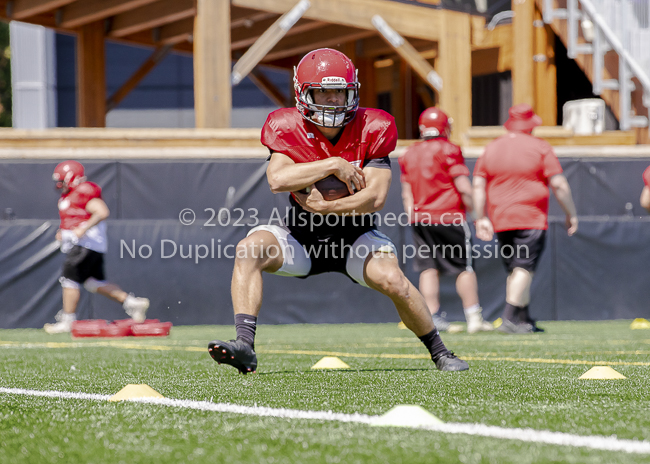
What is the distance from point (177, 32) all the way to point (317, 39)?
253 cm

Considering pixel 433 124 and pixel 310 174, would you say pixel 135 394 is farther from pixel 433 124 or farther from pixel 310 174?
pixel 433 124

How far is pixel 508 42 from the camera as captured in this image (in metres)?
15.5

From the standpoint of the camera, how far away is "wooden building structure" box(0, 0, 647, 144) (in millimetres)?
12805

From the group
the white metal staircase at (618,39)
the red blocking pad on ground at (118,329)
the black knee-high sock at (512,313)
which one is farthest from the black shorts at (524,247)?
the white metal staircase at (618,39)

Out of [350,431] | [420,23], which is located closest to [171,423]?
[350,431]

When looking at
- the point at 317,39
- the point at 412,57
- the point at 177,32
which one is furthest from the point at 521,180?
the point at 177,32

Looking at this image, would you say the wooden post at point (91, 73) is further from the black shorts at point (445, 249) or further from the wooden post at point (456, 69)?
the black shorts at point (445, 249)

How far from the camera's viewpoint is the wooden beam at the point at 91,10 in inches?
570

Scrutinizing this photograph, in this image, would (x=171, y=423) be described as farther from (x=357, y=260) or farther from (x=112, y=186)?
(x=112, y=186)

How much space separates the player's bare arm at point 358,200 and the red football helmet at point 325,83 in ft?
1.08

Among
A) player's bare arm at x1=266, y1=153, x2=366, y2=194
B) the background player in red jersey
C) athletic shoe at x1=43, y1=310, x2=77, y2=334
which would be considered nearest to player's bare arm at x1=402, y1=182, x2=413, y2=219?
the background player in red jersey

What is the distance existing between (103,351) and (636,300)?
22.1 feet

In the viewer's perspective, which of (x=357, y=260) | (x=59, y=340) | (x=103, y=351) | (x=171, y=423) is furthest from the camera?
(x=59, y=340)

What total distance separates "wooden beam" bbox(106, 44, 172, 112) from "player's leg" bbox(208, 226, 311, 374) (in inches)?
508
